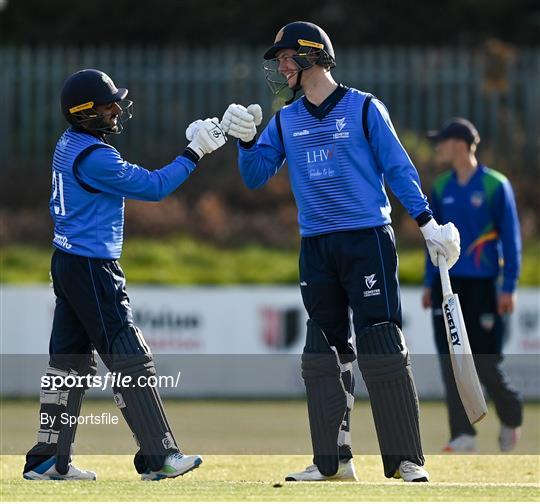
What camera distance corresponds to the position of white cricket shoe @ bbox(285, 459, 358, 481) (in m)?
6.93

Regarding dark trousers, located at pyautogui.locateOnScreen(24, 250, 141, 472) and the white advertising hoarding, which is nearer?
dark trousers, located at pyautogui.locateOnScreen(24, 250, 141, 472)

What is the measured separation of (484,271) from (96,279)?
3444 mm

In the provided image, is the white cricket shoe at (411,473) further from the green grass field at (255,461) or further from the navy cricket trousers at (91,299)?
the navy cricket trousers at (91,299)

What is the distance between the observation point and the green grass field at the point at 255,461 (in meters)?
6.08

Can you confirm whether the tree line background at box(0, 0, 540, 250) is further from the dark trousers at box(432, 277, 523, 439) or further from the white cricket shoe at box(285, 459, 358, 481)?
the white cricket shoe at box(285, 459, 358, 481)

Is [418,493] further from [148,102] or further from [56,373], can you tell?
[148,102]

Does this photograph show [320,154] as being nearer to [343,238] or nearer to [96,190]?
[343,238]

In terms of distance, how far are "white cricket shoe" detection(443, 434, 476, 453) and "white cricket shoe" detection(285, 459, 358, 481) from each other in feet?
6.79

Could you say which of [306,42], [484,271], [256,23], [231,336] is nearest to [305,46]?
[306,42]

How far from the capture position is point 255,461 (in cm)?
813

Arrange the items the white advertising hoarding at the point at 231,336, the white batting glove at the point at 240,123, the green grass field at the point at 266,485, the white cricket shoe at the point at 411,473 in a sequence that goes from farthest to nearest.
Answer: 1. the white advertising hoarding at the point at 231,336
2. the white batting glove at the point at 240,123
3. the white cricket shoe at the point at 411,473
4. the green grass field at the point at 266,485

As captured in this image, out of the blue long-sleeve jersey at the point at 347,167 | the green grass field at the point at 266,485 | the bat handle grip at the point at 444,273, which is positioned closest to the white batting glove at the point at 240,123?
the blue long-sleeve jersey at the point at 347,167

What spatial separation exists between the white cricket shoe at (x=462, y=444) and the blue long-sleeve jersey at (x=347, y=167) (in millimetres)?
2587

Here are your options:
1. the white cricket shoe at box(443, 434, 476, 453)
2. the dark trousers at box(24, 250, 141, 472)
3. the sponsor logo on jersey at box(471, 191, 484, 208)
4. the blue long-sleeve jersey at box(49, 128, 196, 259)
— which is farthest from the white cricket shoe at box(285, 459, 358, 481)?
the sponsor logo on jersey at box(471, 191, 484, 208)
